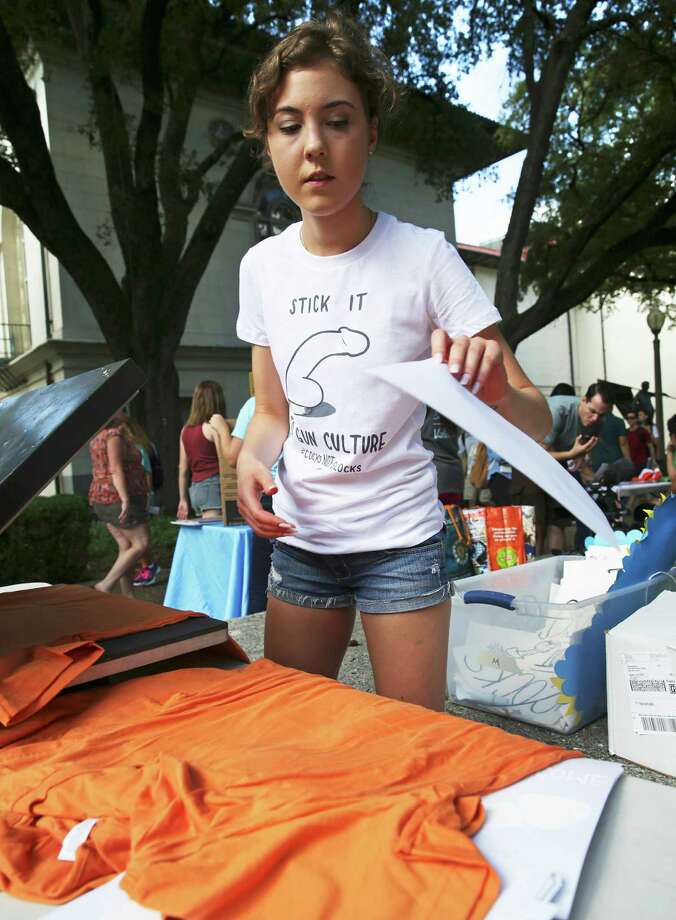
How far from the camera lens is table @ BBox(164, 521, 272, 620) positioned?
171 inches

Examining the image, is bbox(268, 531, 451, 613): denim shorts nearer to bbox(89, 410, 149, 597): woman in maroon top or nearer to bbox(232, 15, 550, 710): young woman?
bbox(232, 15, 550, 710): young woman

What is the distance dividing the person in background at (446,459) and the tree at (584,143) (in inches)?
132

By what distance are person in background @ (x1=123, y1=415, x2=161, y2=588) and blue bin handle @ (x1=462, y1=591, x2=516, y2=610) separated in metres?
4.12

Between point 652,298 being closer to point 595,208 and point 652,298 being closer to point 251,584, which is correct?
point 595,208

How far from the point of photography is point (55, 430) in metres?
1.03

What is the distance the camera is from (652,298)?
50.0ft

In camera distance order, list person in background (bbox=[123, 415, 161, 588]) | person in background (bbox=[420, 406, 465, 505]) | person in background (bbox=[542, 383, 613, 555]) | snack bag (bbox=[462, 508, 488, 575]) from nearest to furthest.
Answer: snack bag (bbox=[462, 508, 488, 575]), person in background (bbox=[420, 406, 465, 505]), person in background (bbox=[542, 383, 613, 555]), person in background (bbox=[123, 415, 161, 588])

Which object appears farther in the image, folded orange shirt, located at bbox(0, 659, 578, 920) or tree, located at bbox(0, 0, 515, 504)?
tree, located at bbox(0, 0, 515, 504)

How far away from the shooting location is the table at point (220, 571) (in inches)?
171

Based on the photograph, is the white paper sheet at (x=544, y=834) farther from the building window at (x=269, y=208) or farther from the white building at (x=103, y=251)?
the building window at (x=269, y=208)

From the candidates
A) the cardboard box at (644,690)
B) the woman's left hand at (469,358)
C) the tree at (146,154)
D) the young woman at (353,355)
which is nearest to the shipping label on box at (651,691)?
the cardboard box at (644,690)

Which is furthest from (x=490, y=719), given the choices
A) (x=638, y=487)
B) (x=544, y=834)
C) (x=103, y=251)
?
(x=103, y=251)

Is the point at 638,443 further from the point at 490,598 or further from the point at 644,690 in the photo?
the point at 644,690

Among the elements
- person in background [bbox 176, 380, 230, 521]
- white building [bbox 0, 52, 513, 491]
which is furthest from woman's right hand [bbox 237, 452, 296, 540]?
white building [bbox 0, 52, 513, 491]
